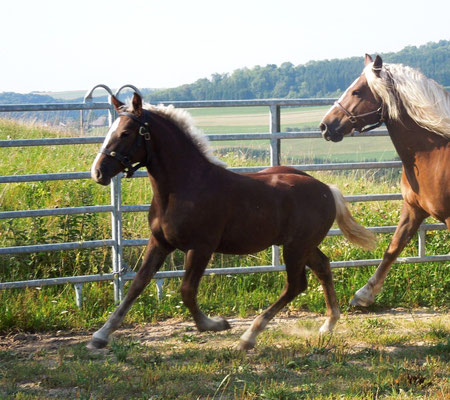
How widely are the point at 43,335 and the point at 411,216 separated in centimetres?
337

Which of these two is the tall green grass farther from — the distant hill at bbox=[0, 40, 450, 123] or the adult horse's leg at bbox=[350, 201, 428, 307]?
the distant hill at bbox=[0, 40, 450, 123]

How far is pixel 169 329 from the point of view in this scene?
630 cm

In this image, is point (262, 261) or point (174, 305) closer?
point (174, 305)

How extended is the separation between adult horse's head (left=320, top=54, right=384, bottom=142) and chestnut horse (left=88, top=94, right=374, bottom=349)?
0.57m

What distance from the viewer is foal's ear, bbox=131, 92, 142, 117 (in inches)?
197

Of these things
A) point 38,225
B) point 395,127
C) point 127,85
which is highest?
point 127,85

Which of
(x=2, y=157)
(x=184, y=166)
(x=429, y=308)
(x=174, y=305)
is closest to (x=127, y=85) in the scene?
(x=184, y=166)

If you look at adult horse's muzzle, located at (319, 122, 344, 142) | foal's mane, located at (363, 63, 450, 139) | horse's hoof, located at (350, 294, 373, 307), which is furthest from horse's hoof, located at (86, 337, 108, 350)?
foal's mane, located at (363, 63, 450, 139)

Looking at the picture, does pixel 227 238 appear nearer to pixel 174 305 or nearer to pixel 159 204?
pixel 159 204

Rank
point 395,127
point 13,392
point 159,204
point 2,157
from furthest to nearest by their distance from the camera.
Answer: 1. point 2,157
2. point 395,127
3. point 159,204
4. point 13,392

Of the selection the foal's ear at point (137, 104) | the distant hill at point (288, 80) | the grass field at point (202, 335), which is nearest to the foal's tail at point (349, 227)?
the grass field at point (202, 335)

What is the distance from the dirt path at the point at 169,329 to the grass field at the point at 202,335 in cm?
5

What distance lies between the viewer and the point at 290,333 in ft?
19.7

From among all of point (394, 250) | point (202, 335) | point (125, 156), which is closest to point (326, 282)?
point (394, 250)
